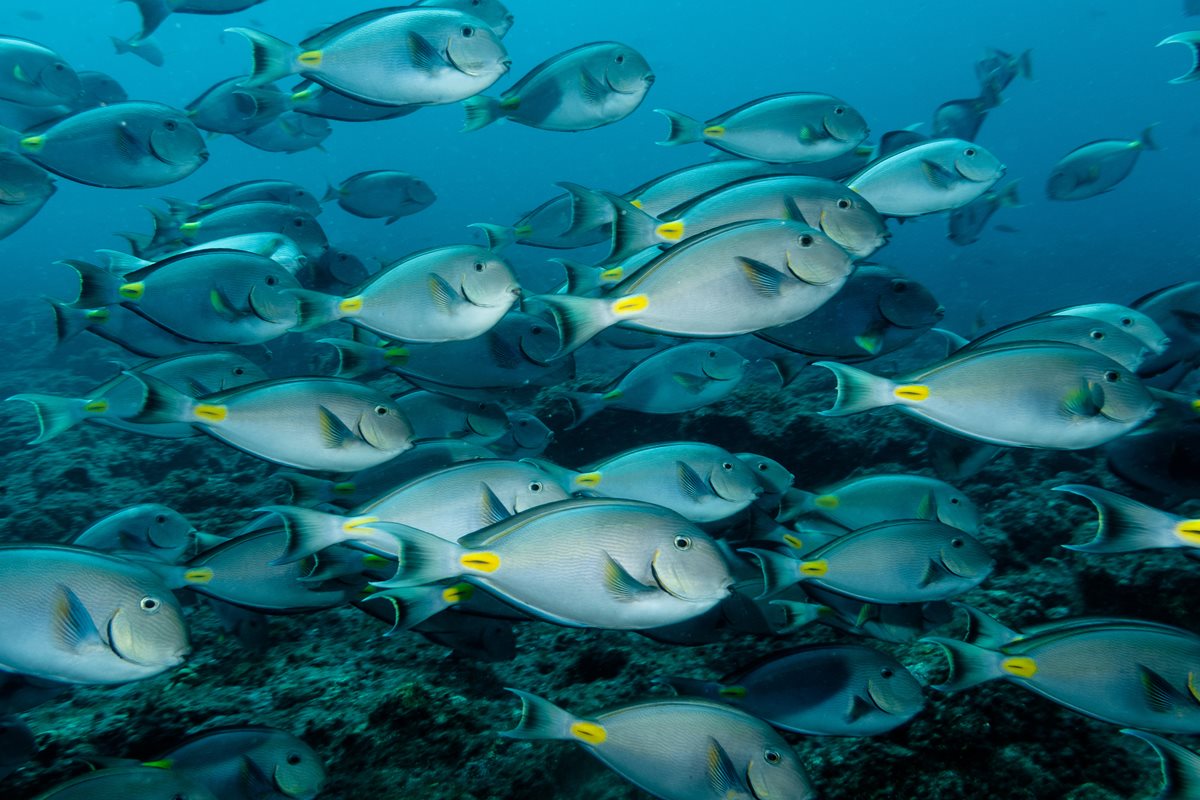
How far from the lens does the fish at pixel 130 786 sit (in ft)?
5.83

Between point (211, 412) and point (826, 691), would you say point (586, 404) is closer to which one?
point (211, 412)

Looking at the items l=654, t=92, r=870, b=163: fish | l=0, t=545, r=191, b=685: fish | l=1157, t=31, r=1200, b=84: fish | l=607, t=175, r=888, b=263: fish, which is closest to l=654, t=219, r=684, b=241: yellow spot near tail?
l=607, t=175, r=888, b=263: fish

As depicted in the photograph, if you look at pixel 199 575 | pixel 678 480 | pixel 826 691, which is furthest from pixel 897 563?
pixel 199 575

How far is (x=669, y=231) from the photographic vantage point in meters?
2.72

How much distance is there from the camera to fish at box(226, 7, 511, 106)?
3033 mm

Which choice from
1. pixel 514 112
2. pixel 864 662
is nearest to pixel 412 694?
pixel 864 662

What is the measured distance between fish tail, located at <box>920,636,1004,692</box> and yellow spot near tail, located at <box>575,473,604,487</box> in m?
1.45

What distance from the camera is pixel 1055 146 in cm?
9325

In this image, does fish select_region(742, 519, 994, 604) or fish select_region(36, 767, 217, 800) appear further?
fish select_region(742, 519, 994, 604)

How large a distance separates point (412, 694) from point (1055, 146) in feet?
392

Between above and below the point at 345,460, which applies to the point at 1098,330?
→ above

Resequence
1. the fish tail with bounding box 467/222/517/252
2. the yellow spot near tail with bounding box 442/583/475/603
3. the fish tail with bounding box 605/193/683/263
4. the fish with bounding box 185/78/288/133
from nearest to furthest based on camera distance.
Answer: 1. the yellow spot near tail with bounding box 442/583/475/603
2. the fish tail with bounding box 605/193/683/263
3. the fish tail with bounding box 467/222/517/252
4. the fish with bounding box 185/78/288/133

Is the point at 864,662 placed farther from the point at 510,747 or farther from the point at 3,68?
the point at 3,68

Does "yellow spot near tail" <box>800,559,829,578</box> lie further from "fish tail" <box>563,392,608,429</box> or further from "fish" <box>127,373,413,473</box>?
"fish tail" <box>563,392,608,429</box>
